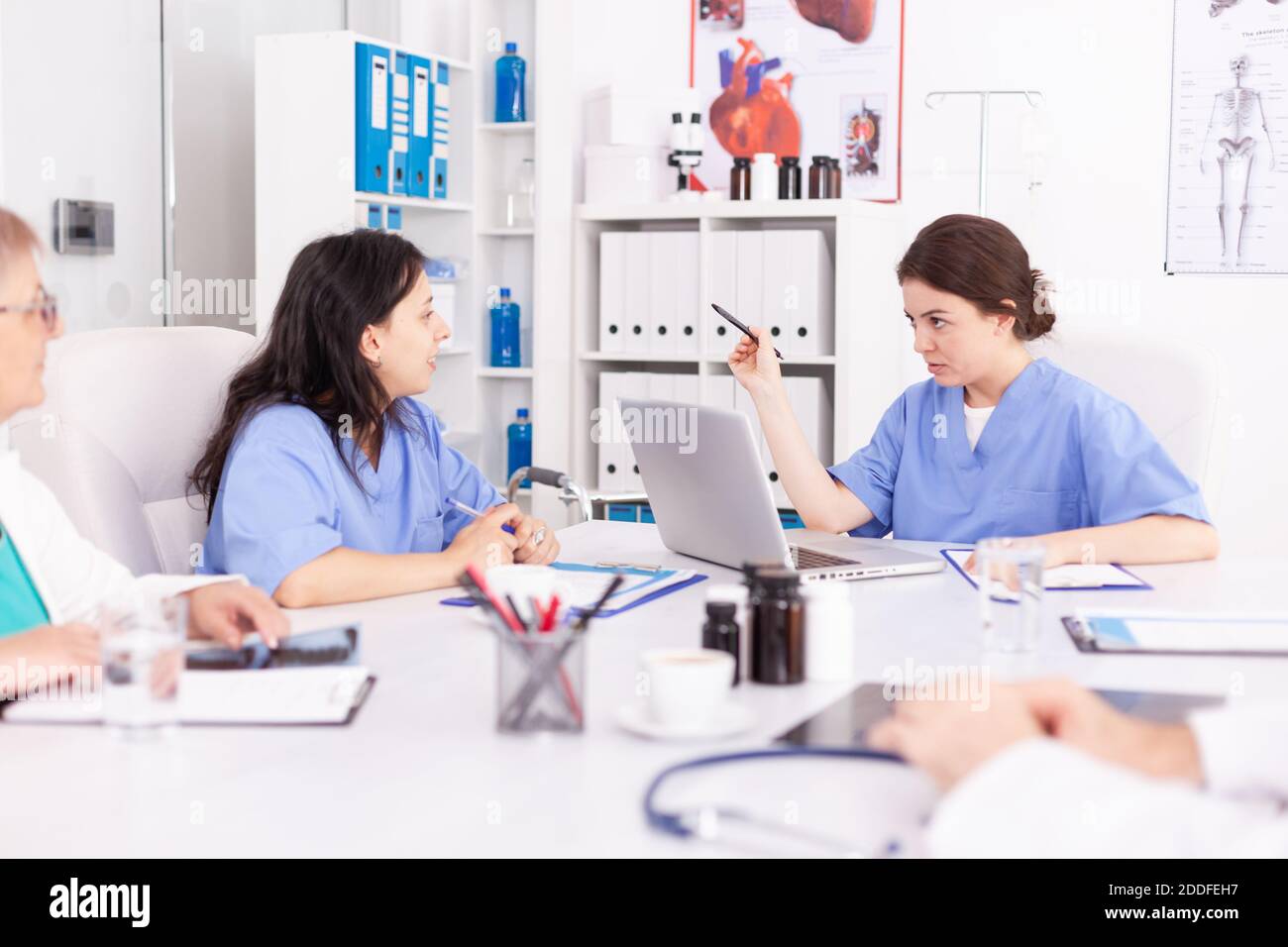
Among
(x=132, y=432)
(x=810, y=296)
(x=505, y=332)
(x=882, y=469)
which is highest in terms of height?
(x=810, y=296)

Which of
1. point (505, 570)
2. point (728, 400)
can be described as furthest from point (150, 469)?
point (728, 400)

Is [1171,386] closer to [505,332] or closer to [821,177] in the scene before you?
[821,177]

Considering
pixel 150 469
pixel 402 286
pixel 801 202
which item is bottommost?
pixel 150 469

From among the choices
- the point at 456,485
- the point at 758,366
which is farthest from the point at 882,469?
the point at 456,485

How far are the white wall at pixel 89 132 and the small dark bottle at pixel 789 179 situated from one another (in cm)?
166

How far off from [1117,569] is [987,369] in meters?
0.48

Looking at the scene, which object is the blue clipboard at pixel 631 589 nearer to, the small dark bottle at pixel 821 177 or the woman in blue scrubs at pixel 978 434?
the woman in blue scrubs at pixel 978 434

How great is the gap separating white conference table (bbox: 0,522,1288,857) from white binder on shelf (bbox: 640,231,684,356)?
253 cm

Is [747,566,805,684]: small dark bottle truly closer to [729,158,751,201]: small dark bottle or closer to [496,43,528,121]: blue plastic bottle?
[729,158,751,201]: small dark bottle

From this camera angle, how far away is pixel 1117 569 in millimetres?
1913

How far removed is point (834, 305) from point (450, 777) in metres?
2.92

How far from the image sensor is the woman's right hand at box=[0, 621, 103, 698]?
1219 mm

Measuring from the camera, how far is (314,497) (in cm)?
177
